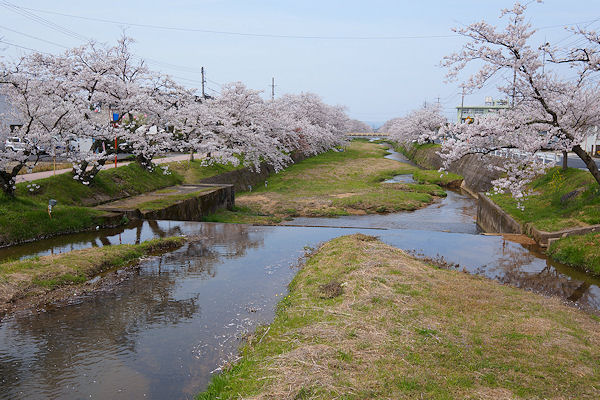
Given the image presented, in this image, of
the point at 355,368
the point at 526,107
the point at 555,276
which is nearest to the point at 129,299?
the point at 355,368

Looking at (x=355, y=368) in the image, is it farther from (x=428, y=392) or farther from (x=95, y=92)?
(x=95, y=92)

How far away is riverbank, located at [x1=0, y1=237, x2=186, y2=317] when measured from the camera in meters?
10.3

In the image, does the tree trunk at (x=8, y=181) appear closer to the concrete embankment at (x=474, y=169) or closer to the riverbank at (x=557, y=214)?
the riverbank at (x=557, y=214)

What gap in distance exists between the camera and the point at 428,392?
5633mm

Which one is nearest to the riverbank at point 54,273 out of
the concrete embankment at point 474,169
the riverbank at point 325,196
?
the riverbank at point 325,196

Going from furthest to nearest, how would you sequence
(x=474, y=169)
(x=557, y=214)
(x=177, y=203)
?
(x=474, y=169) → (x=177, y=203) → (x=557, y=214)

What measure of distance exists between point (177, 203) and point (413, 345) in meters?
16.8

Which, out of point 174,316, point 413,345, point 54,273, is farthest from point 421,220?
point 54,273

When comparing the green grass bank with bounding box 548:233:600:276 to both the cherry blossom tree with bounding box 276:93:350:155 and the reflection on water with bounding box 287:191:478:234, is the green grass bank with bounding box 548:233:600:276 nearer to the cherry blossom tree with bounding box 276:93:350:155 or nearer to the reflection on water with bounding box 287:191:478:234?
the reflection on water with bounding box 287:191:478:234

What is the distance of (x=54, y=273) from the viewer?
38.0 feet

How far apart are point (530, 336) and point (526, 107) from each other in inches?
462

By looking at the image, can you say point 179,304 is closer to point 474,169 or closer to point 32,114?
point 32,114

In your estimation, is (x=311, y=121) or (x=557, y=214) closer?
(x=557, y=214)

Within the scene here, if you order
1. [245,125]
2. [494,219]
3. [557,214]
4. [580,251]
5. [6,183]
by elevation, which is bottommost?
[494,219]
